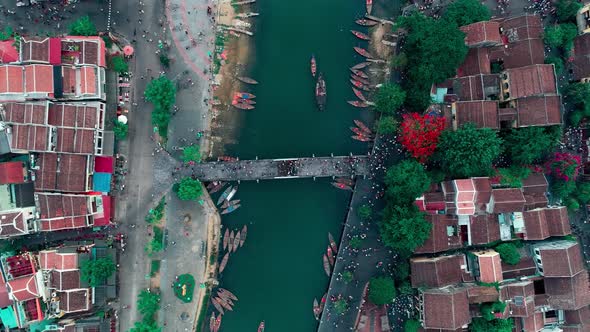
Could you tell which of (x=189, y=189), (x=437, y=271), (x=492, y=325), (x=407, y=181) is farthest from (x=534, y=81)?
(x=189, y=189)

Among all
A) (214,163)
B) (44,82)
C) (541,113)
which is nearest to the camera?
(44,82)

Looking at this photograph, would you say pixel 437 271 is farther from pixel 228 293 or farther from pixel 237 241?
pixel 228 293

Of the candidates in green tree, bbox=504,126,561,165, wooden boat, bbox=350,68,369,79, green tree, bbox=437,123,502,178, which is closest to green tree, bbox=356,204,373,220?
green tree, bbox=437,123,502,178

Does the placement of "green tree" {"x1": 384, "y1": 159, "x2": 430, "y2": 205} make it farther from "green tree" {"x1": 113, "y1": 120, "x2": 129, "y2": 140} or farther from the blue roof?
the blue roof

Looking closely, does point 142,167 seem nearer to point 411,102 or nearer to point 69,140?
point 69,140

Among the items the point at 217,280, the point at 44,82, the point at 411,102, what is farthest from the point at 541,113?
the point at 44,82
